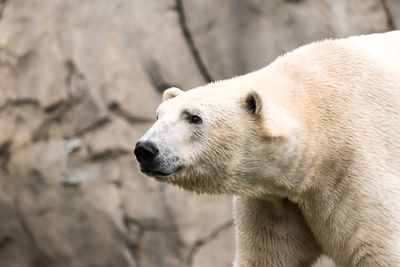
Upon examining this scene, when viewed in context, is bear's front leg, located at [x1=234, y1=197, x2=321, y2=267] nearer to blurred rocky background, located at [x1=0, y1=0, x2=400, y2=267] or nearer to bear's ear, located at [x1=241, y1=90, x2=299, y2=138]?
bear's ear, located at [x1=241, y1=90, x2=299, y2=138]

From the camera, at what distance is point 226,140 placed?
3.15 m

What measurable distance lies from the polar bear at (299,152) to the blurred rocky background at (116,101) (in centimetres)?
324

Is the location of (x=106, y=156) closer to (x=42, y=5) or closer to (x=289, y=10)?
(x=42, y=5)

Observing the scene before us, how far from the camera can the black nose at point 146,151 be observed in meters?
3.00

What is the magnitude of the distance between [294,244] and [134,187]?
3374 millimetres

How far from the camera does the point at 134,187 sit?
6.70 meters

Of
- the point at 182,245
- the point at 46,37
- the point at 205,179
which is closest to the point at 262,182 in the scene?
the point at 205,179

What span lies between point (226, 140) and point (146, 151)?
1.07ft

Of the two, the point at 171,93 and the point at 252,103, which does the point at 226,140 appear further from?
the point at 171,93

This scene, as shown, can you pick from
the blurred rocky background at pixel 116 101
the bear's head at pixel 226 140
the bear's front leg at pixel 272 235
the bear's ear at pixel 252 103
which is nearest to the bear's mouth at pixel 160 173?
the bear's head at pixel 226 140

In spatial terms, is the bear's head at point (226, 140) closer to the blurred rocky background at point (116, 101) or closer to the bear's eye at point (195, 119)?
the bear's eye at point (195, 119)

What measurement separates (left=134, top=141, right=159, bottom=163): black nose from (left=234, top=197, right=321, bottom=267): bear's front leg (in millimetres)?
613

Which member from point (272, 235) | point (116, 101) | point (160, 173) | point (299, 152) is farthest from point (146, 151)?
point (116, 101)

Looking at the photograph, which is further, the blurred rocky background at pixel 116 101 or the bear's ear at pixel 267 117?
the blurred rocky background at pixel 116 101
